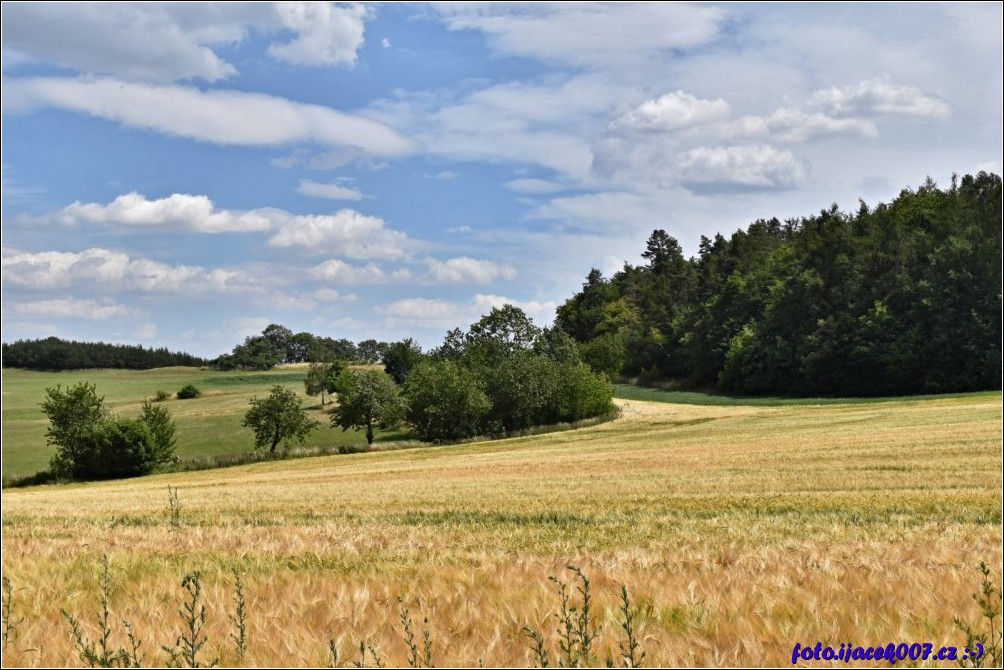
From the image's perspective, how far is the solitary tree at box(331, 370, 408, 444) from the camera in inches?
3413

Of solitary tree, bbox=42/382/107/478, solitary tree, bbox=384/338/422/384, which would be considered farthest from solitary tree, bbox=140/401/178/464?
solitary tree, bbox=384/338/422/384

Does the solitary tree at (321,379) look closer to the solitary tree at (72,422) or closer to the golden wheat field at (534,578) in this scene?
the solitary tree at (72,422)

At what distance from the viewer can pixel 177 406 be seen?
121875 mm

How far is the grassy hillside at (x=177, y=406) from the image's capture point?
8775cm

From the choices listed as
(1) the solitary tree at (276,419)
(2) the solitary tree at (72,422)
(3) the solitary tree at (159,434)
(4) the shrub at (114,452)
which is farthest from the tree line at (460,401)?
(2) the solitary tree at (72,422)

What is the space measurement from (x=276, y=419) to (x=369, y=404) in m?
9.24

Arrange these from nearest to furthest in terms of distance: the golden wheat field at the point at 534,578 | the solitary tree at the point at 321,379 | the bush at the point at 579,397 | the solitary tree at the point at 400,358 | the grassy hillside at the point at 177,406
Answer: the golden wheat field at the point at 534,578
the bush at the point at 579,397
the grassy hillside at the point at 177,406
the solitary tree at the point at 321,379
the solitary tree at the point at 400,358

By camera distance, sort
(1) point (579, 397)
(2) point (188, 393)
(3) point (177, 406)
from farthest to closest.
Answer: (2) point (188, 393)
(3) point (177, 406)
(1) point (579, 397)

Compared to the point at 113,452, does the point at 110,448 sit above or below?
above

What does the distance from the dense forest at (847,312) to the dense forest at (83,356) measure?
91424 mm

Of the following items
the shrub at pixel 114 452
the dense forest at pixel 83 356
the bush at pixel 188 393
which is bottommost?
the shrub at pixel 114 452

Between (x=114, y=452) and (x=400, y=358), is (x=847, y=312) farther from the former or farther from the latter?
(x=114, y=452)

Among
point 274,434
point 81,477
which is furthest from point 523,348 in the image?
point 81,477

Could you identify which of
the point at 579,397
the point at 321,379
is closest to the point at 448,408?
the point at 579,397
